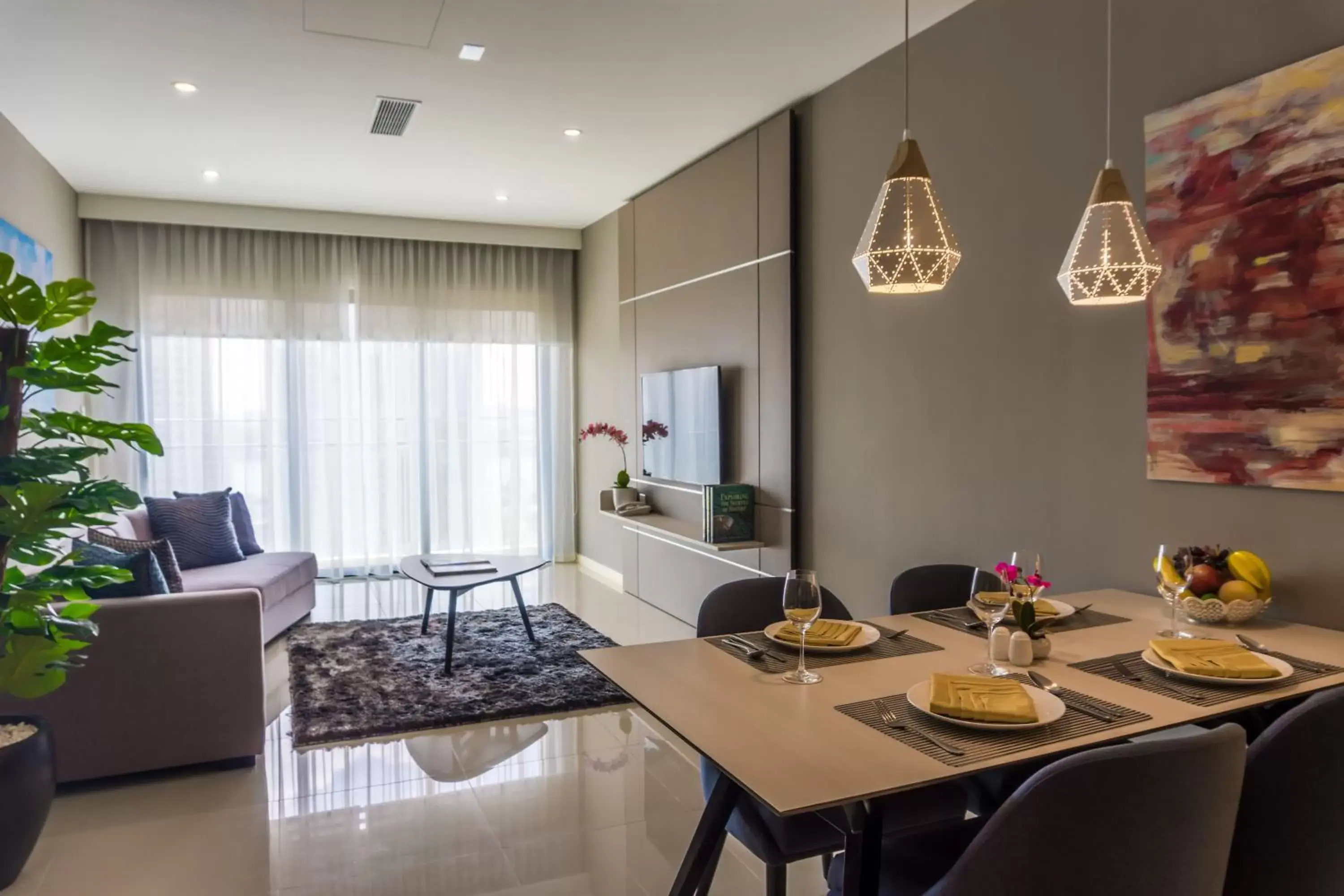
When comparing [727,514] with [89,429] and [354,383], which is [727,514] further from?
[354,383]

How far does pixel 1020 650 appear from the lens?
1.93 m

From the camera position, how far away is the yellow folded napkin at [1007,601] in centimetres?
197

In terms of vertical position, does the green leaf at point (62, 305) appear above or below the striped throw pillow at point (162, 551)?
above

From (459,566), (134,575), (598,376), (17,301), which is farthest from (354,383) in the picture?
(17,301)

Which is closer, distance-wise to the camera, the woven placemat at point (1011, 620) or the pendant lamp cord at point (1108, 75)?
the woven placemat at point (1011, 620)

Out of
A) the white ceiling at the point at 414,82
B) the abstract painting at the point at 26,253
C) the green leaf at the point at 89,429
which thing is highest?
the white ceiling at the point at 414,82

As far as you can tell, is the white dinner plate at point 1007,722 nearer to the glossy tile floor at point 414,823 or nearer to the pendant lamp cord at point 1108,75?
the glossy tile floor at point 414,823

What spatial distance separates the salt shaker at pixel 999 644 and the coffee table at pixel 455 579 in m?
3.05

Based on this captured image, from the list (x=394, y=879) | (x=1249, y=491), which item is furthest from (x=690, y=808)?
(x=1249, y=491)

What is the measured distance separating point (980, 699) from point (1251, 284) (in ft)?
5.34

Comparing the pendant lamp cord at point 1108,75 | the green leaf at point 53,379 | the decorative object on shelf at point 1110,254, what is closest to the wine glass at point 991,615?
the decorative object on shelf at point 1110,254

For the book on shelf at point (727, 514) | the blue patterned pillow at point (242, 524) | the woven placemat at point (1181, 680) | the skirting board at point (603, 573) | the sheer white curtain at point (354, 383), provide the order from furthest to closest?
the skirting board at point (603, 573) < the sheer white curtain at point (354, 383) < the blue patterned pillow at point (242, 524) < the book on shelf at point (727, 514) < the woven placemat at point (1181, 680)

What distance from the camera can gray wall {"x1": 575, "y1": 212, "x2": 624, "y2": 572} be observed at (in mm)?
7160

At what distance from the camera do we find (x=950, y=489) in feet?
11.7
